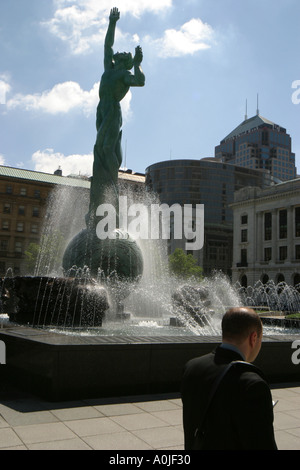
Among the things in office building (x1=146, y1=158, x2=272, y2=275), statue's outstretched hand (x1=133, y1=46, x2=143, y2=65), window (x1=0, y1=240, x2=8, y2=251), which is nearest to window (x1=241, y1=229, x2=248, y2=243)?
office building (x1=146, y1=158, x2=272, y2=275)

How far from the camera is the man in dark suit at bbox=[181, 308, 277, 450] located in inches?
82.7

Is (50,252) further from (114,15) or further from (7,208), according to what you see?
(114,15)

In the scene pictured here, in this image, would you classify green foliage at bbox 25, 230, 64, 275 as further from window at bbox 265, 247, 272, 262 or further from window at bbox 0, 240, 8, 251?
window at bbox 265, 247, 272, 262

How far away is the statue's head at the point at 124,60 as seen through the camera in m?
20.2

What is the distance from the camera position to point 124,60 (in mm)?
20266

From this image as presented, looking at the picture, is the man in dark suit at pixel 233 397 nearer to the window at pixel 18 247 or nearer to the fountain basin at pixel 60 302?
the fountain basin at pixel 60 302

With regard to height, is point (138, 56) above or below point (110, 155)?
above

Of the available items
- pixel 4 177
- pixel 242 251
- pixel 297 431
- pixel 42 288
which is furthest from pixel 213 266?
pixel 297 431

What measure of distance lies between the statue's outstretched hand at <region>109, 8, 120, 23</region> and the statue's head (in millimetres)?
1570

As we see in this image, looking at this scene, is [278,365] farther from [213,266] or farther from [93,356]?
[213,266]

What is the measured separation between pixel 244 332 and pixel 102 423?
349 centimetres

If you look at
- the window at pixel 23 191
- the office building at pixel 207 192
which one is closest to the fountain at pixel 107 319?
the window at pixel 23 191

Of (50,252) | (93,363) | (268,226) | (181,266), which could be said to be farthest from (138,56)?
(268,226)

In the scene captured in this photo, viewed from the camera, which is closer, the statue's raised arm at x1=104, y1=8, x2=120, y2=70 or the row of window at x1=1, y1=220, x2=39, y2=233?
the statue's raised arm at x1=104, y1=8, x2=120, y2=70
